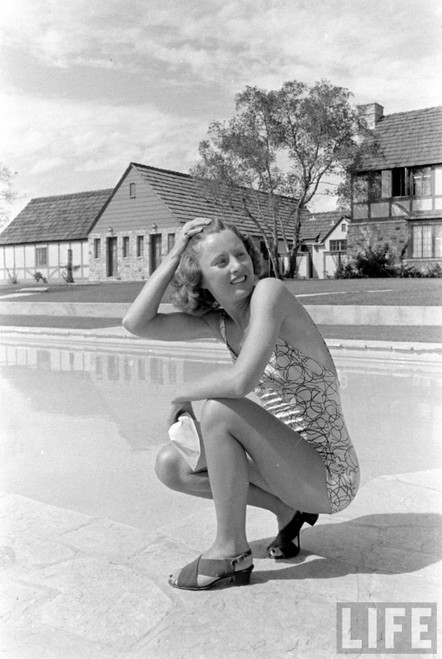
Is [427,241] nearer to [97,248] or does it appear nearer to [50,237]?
[97,248]

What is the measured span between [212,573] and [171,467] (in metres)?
0.38

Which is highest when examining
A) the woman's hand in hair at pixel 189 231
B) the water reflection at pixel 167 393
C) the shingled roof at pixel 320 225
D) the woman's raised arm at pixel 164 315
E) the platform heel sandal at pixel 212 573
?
the shingled roof at pixel 320 225

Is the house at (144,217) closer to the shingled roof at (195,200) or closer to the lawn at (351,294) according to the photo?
the shingled roof at (195,200)

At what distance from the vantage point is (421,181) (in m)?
26.6

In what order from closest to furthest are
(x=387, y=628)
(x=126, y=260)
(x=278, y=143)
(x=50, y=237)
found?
(x=387, y=628) → (x=278, y=143) → (x=126, y=260) → (x=50, y=237)

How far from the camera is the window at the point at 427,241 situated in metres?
25.9

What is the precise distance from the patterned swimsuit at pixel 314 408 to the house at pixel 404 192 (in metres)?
24.6

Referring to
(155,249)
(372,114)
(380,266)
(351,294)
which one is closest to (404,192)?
(380,266)

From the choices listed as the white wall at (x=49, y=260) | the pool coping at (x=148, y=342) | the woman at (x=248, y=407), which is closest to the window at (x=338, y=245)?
the white wall at (x=49, y=260)

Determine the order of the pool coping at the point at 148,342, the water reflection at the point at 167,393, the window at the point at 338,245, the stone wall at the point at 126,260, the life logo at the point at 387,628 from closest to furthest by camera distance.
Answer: the life logo at the point at 387,628
the water reflection at the point at 167,393
the pool coping at the point at 148,342
the stone wall at the point at 126,260
the window at the point at 338,245

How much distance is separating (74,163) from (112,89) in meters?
5.67

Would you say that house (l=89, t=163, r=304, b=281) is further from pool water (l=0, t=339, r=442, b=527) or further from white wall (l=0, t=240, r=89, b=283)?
pool water (l=0, t=339, r=442, b=527)

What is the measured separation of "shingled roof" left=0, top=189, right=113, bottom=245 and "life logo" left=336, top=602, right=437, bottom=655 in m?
33.0

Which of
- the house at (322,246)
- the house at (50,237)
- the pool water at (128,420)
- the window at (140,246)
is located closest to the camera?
the pool water at (128,420)
